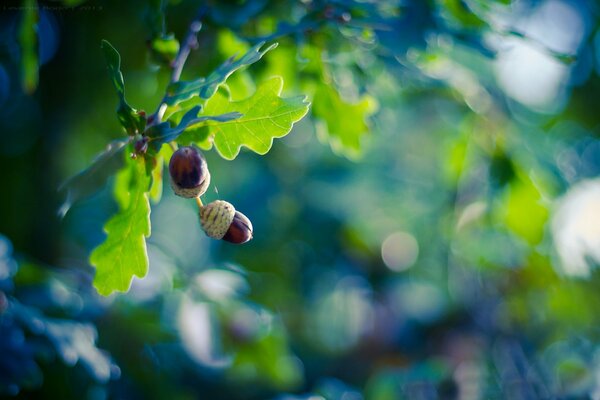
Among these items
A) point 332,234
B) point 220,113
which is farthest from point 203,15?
point 332,234

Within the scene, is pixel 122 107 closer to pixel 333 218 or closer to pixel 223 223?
pixel 223 223

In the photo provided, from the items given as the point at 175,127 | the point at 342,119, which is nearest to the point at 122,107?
the point at 175,127

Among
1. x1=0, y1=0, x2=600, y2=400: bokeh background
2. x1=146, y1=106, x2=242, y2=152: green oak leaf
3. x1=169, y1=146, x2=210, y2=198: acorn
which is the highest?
x1=146, y1=106, x2=242, y2=152: green oak leaf

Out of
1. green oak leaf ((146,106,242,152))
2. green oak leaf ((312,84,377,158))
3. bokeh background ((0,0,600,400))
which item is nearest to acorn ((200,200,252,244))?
green oak leaf ((146,106,242,152))

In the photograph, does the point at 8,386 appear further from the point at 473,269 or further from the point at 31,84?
the point at 473,269

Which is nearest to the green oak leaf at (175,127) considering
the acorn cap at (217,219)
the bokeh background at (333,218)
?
the acorn cap at (217,219)

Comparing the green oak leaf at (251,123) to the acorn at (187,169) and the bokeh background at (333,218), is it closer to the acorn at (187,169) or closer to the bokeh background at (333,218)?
the acorn at (187,169)

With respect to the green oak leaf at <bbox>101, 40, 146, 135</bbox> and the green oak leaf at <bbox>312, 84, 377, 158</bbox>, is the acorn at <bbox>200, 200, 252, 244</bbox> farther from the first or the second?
the green oak leaf at <bbox>312, 84, 377, 158</bbox>
